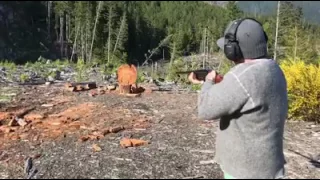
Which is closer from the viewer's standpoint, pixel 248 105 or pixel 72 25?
pixel 248 105

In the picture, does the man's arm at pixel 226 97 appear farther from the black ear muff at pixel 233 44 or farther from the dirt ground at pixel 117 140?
the dirt ground at pixel 117 140

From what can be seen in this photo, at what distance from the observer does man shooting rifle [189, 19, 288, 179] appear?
288 centimetres

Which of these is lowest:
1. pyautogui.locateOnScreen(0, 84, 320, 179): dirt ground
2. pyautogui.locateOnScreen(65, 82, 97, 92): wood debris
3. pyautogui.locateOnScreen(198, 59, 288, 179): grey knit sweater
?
pyautogui.locateOnScreen(0, 84, 320, 179): dirt ground

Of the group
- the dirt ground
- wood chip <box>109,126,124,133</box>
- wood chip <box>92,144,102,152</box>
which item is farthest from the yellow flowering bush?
wood chip <box>92,144,102,152</box>

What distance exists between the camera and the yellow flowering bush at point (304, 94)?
7309 millimetres

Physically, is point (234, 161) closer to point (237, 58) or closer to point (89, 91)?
point (237, 58)

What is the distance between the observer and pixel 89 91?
8812 millimetres

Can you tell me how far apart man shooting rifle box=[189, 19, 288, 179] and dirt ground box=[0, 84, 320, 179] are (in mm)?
1595

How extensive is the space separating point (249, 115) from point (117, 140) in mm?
2969

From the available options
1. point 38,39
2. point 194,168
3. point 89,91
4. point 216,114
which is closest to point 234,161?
point 216,114

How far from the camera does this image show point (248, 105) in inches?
115

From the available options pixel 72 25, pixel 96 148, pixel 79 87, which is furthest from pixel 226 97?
pixel 72 25

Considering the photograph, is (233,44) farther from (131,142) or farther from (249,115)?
(131,142)

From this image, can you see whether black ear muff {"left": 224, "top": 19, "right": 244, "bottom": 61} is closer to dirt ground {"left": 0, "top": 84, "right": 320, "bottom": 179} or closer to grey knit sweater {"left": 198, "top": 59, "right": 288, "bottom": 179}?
grey knit sweater {"left": 198, "top": 59, "right": 288, "bottom": 179}
